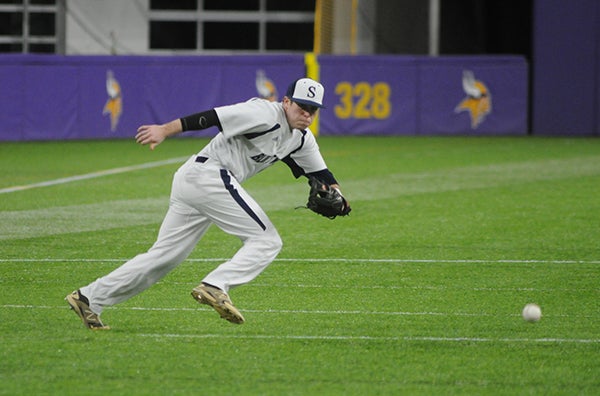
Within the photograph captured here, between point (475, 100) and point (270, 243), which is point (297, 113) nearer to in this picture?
point (270, 243)

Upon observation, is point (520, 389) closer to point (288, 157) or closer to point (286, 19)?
point (288, 157)

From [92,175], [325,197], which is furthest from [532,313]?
[92,175]

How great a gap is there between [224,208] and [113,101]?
21.7m

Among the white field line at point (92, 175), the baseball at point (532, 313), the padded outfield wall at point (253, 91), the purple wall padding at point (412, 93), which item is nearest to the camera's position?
the baseball at point (532, 313)

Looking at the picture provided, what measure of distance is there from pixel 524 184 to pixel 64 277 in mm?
10712

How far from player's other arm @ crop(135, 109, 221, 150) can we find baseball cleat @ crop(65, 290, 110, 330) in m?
1.19

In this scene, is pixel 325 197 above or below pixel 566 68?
below

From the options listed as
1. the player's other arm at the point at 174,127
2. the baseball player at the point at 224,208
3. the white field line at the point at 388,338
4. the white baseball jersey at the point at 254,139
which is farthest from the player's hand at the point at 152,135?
the white field line at the point at 388,338

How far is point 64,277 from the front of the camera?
32.7 feet

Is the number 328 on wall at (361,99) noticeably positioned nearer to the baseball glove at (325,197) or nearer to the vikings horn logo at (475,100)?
the vikings horn logo at (475,100)

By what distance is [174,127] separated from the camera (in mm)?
7305

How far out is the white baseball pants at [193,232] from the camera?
7.54m

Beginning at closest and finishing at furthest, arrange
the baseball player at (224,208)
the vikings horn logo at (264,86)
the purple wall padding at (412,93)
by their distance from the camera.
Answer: the baseball player at (224,208) < the vikings horn logo at (264,86) < the purple wall padding at (412,93)

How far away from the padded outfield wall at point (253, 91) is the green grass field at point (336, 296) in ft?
29.7
